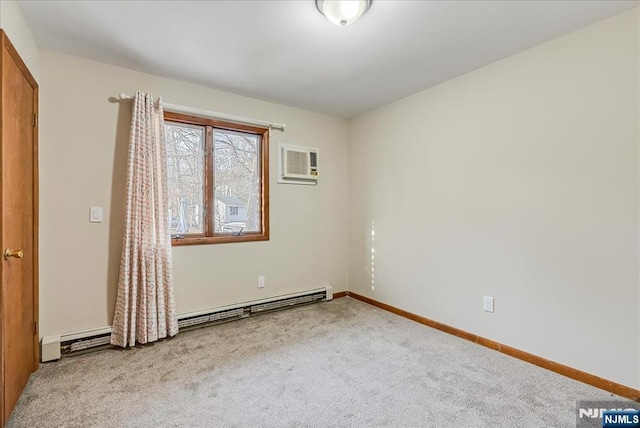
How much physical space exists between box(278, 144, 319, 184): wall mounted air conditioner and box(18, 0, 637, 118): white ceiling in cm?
81

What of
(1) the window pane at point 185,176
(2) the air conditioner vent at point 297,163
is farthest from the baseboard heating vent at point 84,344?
(2) the air conditioner vent at point 297,163

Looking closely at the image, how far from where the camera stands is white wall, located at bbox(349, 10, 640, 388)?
1.86m

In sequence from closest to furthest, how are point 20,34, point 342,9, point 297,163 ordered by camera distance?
point 342,9 → point 20,34 → point 297,163

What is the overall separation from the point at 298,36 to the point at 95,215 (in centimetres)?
211

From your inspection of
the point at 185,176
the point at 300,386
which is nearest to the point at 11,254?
the point at 185,176

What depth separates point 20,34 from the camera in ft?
6.07

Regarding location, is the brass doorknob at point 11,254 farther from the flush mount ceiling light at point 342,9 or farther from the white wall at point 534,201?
the white wall at point 534,201

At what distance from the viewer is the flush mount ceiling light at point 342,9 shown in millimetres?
1692

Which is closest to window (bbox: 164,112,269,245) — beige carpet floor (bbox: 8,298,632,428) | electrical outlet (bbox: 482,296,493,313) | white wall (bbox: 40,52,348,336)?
white wall (bbox: 40,52,348,336)

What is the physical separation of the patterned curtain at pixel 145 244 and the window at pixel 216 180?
0.86ft

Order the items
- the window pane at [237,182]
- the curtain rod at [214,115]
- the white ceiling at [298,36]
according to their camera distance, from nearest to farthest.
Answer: the white ceiling at [298,36]
the curtain rod at [214,115]
the window pane at [237,182]

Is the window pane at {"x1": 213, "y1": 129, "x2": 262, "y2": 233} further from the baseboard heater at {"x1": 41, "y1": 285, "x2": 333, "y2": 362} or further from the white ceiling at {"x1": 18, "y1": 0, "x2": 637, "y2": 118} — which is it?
the baseboard heater at {"x1": 41, "y1": 285, "x2": 333, "y2": 362}

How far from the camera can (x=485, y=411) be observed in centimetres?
169

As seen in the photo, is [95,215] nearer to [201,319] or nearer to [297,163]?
[201,319]
